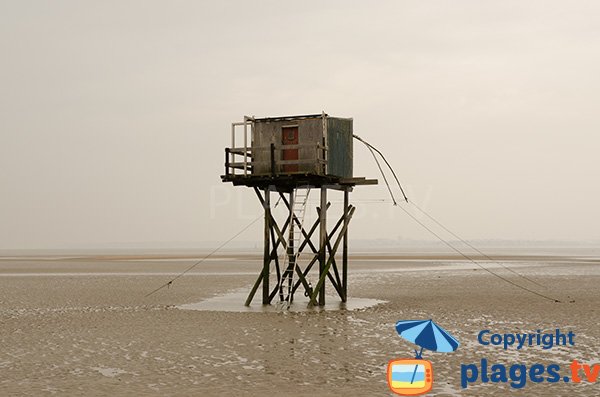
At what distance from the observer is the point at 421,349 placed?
1152cm

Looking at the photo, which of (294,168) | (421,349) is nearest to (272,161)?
(294,168)

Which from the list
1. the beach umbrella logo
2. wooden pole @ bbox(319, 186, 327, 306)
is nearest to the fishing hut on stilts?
wooden pole @ bbox(319, 186, 327, 306)

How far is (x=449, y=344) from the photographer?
11.3 metres

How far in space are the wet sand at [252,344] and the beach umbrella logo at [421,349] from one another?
0.32 metres

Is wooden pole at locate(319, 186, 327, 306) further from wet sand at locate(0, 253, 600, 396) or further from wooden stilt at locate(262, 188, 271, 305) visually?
wooden stilt at locate(262, 188, 271, 305)

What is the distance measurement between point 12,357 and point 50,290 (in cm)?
1936

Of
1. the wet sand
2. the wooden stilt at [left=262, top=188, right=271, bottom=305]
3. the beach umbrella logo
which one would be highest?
the wooden stilt at [left=262, top=188, right=271, bottom=305]

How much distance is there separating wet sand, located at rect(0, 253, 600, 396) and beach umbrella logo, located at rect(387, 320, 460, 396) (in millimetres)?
318

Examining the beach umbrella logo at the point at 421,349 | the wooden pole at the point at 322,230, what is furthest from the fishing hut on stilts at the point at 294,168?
the beach umbrella logo at the point at 421,349

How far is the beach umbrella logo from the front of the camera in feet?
35.4

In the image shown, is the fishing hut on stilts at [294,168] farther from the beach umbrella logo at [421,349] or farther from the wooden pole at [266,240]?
the beach umbrella logo at [421,349]

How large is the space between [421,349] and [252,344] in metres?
6.02

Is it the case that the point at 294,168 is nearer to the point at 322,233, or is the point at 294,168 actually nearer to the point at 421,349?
the point at 322,233

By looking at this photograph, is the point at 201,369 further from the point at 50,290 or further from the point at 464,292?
the point at 50,290
